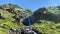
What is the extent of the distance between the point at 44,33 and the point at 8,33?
1509 inches

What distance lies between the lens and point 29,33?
6934 inches

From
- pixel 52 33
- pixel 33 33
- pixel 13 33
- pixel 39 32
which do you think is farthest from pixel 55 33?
pixel 13 33

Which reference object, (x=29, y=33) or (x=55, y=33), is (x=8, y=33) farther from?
(x=55, y=33)

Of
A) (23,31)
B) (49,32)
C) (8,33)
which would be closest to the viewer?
(8,33)

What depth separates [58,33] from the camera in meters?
198

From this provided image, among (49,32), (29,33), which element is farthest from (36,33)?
(49,32)

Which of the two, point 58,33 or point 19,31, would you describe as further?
point 58,33

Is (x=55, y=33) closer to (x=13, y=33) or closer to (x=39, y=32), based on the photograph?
(x=39, y=32)

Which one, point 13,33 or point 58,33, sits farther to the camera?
point 58,33

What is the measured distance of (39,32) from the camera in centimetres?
18988

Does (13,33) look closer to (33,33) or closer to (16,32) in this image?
(16,32)

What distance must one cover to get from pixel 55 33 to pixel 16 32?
3903 cm

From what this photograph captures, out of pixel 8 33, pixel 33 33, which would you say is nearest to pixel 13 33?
pixel 8 33

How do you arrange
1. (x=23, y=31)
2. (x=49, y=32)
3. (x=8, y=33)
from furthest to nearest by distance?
(x=49, y=32), (x=23, y=31), (x=8, y=33)
